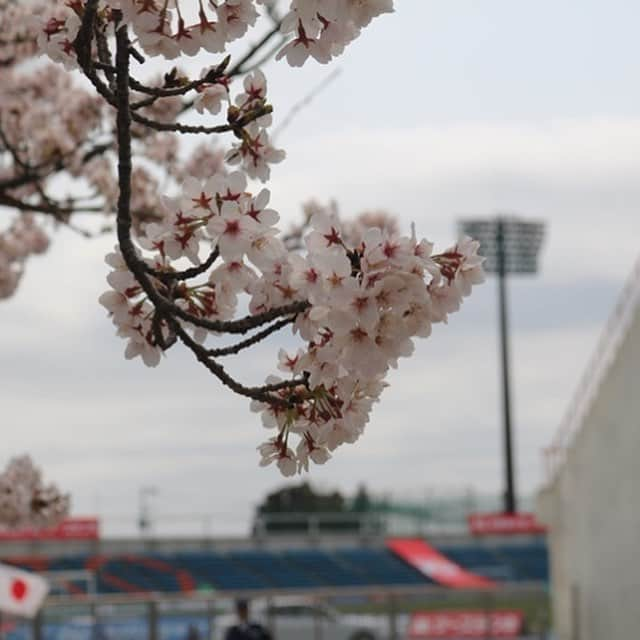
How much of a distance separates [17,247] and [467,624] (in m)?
16.9

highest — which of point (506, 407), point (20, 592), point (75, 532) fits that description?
point (506, 407)

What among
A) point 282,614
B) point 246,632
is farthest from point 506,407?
point 246,632

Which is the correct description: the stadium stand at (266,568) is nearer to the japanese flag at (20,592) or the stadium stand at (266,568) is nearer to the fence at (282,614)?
the fence at (282,614)

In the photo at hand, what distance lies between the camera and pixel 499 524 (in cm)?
6069

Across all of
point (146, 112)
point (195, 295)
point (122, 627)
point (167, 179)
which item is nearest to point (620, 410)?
point (122, 627)

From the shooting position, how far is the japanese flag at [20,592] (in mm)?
14539

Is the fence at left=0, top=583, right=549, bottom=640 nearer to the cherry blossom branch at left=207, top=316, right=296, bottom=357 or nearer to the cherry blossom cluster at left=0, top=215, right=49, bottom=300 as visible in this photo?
the cherry blossom cluster at left=0, top=215, right=49, bottom=300

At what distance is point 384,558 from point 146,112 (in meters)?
54.8

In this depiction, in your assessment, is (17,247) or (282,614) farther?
(282,614)

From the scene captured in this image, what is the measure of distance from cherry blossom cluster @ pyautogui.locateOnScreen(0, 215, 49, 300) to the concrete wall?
6.78 meters

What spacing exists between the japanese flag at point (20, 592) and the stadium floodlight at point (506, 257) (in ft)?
158

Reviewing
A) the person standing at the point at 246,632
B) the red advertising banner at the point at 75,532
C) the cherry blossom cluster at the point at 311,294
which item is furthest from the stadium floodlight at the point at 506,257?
the cherry blossom cluster at the point at 311,294

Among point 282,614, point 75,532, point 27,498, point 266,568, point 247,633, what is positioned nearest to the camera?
point 27,498

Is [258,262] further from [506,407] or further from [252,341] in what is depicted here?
[506,407]
